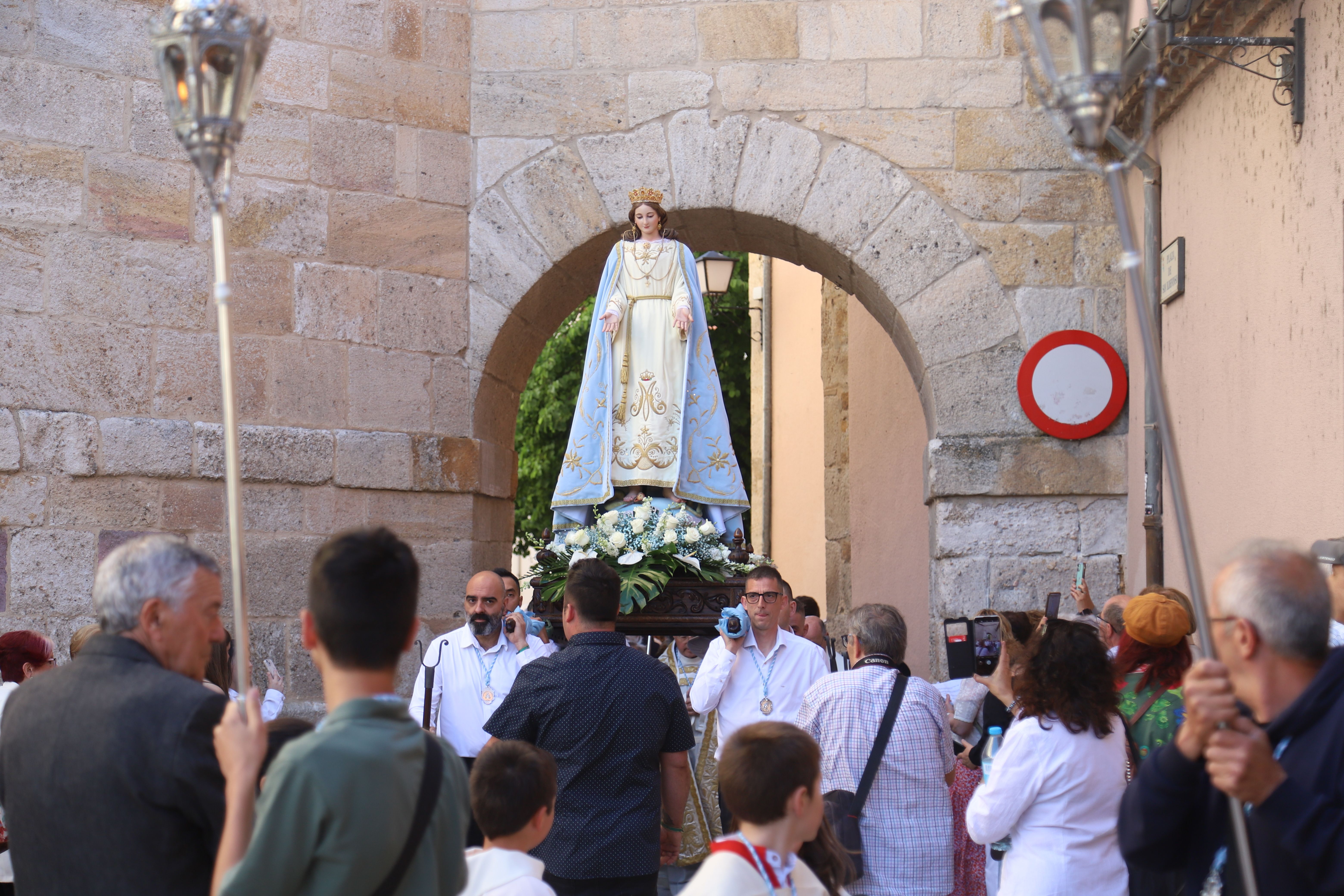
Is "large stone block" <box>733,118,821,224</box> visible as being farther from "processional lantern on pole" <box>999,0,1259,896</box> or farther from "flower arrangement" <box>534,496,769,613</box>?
"processional lantern on pole" <box>999,0,1259,896</box>

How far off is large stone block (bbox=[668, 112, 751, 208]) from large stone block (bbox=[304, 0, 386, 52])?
67.4 inches

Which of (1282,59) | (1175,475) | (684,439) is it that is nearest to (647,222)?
(684,439)

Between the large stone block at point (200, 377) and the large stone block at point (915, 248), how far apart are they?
336 cm

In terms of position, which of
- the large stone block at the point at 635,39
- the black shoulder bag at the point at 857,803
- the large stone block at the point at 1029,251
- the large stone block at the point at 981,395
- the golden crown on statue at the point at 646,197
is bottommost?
the black shoulder bag at the point at 857,803

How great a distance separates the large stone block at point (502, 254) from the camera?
7523 millimetres

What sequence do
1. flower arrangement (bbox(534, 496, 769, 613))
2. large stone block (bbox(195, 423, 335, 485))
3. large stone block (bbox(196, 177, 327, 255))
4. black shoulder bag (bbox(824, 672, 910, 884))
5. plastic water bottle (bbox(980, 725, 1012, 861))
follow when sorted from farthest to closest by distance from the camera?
large stone block (bbox(196, 177, 327, 255)), large stone block (bbox(195, 423, 335, 485)), flower arrangement (bbox(534, 496, 769, 613)), black shoulder bag (bbox(824, 672, 910, 884)), plastic water bottle (bbox(980, 725, 1012, 861))

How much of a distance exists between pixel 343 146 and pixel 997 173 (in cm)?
359

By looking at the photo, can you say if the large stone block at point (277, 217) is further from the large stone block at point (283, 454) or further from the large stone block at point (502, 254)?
the large stone block at point (283, 454)

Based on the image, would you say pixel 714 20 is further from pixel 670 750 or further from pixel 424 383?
pixel 670 750

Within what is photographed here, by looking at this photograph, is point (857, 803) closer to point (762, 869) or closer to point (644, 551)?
point (762, 869)

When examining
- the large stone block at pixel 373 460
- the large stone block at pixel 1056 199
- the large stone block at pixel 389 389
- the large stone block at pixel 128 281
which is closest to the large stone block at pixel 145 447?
the large stone block at pixel 128 281


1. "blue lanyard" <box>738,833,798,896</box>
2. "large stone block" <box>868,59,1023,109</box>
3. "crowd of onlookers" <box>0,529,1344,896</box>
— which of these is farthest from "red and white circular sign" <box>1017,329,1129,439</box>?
"blue lanyard" <box>738,833,798,896</box>

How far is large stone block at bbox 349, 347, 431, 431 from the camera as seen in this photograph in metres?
7.19

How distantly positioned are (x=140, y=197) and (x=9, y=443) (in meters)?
1.38
